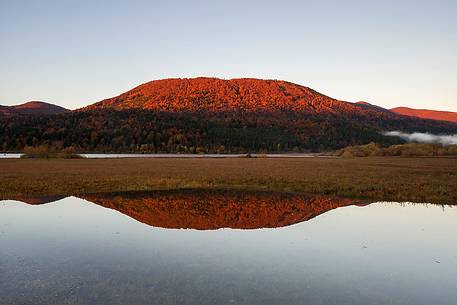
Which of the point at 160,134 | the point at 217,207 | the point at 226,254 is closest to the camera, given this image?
the point at 226,254

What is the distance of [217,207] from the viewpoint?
79.0 ft

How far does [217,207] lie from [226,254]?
1051 cm

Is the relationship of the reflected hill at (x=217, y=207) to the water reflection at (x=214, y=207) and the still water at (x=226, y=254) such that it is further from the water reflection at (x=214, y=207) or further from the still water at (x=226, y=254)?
the still water at (x=226, y=254)

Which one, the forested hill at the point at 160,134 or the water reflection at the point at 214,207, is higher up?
the forested hill at the point at 160,134

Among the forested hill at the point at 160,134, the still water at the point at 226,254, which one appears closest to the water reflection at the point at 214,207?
the still water at the point at 226,254

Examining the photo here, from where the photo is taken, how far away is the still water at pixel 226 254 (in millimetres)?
9773

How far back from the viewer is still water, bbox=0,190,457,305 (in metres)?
9.77

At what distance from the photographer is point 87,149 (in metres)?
152

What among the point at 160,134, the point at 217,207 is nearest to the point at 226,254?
the point at 217,207

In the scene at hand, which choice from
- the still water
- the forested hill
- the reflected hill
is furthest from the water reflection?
the forested hill

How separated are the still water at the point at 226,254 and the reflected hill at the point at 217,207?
0.12 m

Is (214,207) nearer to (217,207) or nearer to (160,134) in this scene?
(217,207)

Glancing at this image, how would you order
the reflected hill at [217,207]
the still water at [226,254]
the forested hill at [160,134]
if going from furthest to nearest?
the forested hill at [160,134] → the reflected hill at [217,207] → the still water at [226,254]

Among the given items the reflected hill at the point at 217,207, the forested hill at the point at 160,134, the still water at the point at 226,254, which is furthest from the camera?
the forested hill at the point at 160,134
